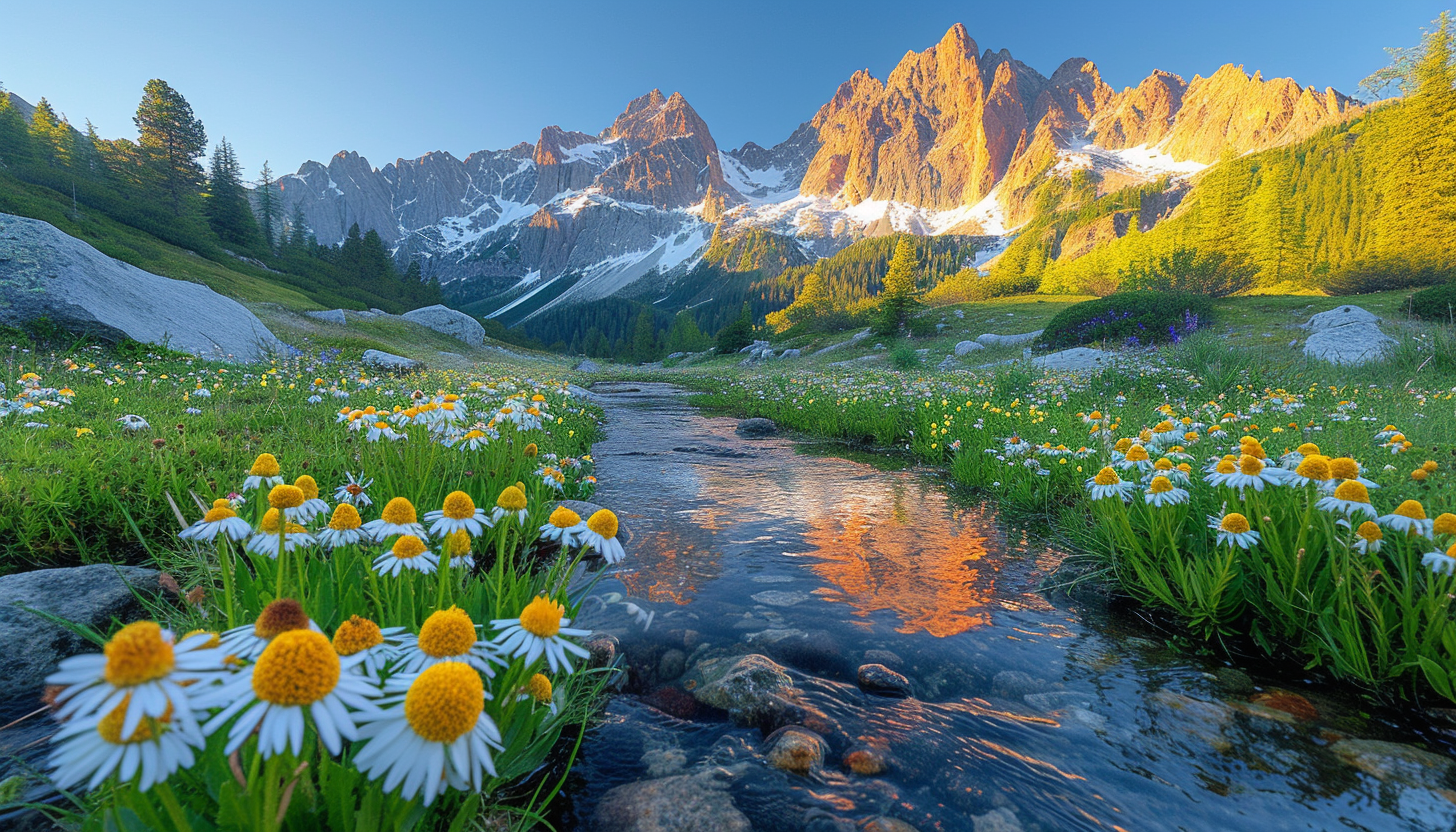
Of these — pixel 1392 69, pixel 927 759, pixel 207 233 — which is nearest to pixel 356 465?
pixel 927 759

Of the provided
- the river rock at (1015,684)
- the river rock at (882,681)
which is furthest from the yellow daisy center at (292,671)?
the river rock at (1015,684)

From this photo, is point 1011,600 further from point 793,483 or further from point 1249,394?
point 1249,394

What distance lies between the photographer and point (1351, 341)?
1221 cm

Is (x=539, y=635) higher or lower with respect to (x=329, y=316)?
lower

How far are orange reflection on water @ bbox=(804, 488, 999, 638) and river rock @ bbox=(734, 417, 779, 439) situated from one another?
5.60 metres

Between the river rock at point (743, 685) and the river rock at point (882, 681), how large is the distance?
40 cm

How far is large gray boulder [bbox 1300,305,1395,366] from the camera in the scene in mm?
11148

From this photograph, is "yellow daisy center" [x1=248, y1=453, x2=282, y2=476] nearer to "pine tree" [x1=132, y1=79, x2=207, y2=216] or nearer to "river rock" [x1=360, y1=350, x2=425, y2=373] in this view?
"river rock" [x1=360, y1=350, x2=425, y2=373]

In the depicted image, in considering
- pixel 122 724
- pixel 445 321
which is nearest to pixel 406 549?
pixel 122 724

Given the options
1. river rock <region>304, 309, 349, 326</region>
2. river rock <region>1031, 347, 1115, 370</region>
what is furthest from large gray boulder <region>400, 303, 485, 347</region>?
river rock <region>1031, 347, 1115, 370</region>

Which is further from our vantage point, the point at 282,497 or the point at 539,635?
the point at 282,497

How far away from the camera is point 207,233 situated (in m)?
41.2

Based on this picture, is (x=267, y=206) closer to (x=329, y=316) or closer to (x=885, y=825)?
(x=329, y=316)

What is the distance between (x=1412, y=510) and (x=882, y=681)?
2.60 metres
